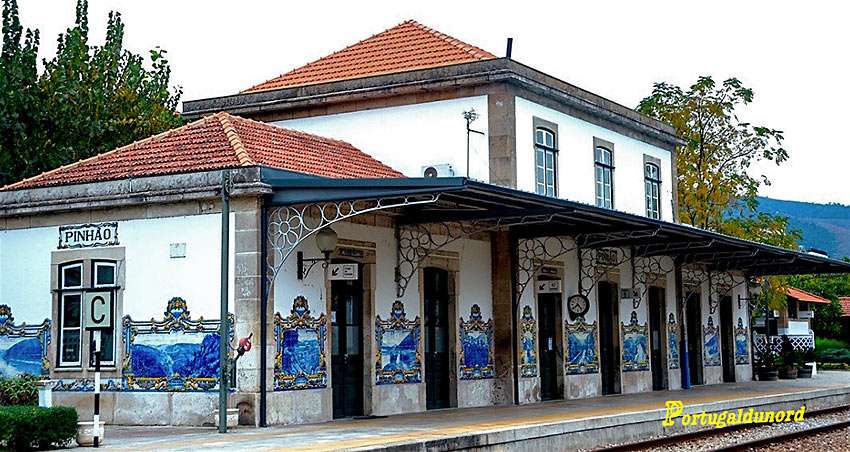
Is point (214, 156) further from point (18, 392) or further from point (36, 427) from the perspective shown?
point (36, 427)

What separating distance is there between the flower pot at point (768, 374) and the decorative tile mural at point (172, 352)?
19.9 meters

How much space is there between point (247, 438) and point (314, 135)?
8157mm

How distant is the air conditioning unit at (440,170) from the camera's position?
21203 millimetres

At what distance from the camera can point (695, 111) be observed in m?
38.4

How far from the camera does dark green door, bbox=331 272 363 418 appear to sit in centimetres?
1797

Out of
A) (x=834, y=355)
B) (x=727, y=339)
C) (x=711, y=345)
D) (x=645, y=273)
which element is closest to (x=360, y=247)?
(x=645, y=273)

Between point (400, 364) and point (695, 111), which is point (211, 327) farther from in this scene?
point (695, 111)

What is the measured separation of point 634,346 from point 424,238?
7952mm

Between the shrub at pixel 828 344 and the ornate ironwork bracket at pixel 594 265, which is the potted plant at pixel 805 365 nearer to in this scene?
the ornate ironwork bracket at pixel 594 265

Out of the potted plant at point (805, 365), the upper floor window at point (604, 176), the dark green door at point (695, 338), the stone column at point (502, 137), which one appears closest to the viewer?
the stone column at point (502, 137)

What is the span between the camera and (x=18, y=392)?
49.0ft

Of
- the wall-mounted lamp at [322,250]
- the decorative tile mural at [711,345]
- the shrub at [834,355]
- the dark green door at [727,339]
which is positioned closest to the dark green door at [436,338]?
the wall-mounted lamp at [322,250]

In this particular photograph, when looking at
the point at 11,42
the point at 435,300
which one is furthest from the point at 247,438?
the point at 11,42

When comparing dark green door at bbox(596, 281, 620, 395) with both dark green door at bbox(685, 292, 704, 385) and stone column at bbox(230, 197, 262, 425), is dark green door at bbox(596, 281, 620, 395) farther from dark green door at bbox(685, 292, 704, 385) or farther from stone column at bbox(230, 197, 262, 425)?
stone column at bbox(230, 197, 262, 425)
